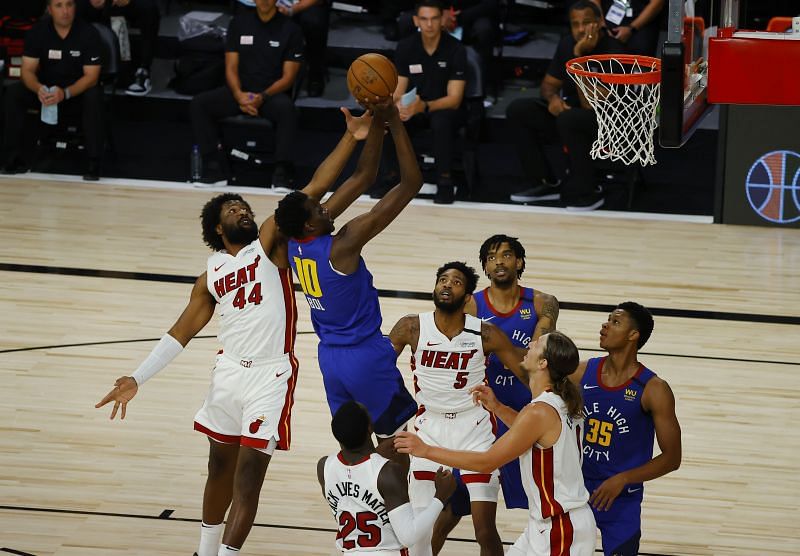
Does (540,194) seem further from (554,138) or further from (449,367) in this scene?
(449,367)

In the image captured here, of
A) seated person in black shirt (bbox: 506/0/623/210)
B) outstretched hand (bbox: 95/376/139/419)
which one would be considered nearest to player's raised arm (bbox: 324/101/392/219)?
outstretched hand (bbox: 95/376/139/419)

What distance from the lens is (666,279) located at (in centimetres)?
1034

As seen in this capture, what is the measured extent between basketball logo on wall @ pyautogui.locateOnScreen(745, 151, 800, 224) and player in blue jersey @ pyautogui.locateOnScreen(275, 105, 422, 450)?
6715mm

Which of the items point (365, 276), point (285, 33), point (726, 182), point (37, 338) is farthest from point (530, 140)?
point (365, 276)

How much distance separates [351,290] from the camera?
5684 mm

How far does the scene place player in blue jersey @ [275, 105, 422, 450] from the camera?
18.2 feet

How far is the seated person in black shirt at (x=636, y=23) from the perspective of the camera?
1268 cm

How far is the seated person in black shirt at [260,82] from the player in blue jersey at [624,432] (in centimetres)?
742

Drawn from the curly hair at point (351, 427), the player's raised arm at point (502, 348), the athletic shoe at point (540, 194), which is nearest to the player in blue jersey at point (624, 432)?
the player's raised arm at point (502, 348)

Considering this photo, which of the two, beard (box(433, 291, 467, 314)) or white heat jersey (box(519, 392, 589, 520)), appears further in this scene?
beard (box(433, 291, 467, 314))

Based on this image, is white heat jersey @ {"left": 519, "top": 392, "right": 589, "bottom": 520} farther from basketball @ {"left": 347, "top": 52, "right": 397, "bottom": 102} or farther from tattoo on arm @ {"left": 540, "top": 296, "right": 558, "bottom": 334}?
basketball @ {"left": 347, "top": 52, "right": 397, "bottom": 102}

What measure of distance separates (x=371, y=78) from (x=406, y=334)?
1173 mm

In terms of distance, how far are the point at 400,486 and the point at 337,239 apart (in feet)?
4.47

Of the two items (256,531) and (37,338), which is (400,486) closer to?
(256,531)
